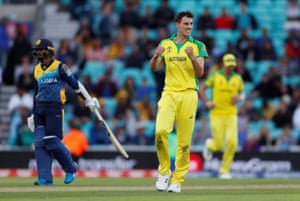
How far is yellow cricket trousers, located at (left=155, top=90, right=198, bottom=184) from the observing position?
1359 cm

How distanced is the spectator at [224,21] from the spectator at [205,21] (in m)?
0.15

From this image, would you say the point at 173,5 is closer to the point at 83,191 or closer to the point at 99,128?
the point at 99,128

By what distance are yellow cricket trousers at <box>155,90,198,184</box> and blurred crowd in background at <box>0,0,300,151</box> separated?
8.47 metres

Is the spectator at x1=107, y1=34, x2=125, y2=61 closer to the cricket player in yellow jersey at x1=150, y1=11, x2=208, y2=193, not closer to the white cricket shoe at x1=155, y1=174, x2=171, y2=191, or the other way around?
the cricket player in yellow jersey at x1=150, y1=11, x2=208, y2=193

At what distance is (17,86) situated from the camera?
23.9 meters

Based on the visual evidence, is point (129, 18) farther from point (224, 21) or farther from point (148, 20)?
point (224, 21)

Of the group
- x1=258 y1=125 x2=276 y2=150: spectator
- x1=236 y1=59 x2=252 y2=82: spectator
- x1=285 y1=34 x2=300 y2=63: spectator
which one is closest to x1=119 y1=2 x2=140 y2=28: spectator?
x1=236 y1=59 x2=252 y2=82: spectator

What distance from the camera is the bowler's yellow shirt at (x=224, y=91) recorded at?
18750mm

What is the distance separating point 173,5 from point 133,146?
610cm

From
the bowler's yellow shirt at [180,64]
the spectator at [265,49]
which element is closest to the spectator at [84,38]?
the spectator at [265,49]

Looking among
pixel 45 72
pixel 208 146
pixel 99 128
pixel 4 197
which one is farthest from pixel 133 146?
pixel 4 197

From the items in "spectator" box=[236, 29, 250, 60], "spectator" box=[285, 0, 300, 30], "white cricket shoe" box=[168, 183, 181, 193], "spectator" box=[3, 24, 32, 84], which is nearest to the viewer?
"white cricket shoe" box=[168, 183, 181, 193]

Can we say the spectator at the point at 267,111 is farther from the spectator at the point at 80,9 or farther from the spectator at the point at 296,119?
the spectator at the point at 80,9

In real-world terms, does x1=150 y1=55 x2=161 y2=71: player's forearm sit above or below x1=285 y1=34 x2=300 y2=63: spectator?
above
